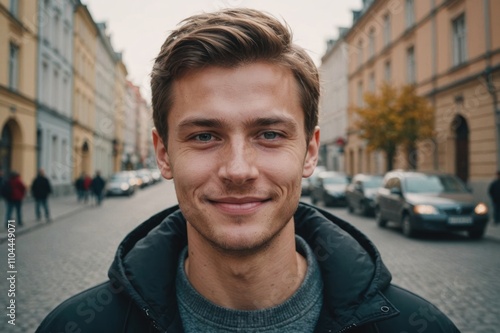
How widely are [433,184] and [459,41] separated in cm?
1171

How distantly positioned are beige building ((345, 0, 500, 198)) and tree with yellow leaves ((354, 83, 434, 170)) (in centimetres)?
97

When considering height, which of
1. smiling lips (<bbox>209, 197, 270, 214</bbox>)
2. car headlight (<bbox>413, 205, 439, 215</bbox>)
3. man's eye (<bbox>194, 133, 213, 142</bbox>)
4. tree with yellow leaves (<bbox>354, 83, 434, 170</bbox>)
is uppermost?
tree with yellow leaves (<bbox>354, 83, 434, 170</bbox>)

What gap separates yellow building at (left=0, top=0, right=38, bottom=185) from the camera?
21.2 m

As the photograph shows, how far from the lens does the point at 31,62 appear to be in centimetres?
2497

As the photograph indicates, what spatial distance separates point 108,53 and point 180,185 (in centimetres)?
5255

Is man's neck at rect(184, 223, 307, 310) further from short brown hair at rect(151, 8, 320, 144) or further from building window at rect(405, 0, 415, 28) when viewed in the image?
building window at rect(405, 0, 415, 28)

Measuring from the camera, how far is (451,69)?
21438 millimetres

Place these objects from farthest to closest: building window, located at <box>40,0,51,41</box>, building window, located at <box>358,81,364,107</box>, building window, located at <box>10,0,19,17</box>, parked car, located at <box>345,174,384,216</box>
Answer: building window, located at <box>358,81,364,107</box>
building window, located at <box>40,0,51,41</box>
building window, located at <box>10,0,19,17</box>
parked car, located at <box>345,174,384,216</box>

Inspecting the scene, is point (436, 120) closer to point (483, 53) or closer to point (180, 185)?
point (483, 53)

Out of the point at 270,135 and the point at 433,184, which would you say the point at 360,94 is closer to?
the point at 433,184

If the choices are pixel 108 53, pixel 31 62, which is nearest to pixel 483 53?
pixel 31 62

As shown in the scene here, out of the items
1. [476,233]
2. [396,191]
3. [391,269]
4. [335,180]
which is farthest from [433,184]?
[335,180]

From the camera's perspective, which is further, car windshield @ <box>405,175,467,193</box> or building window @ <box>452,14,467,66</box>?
building window @ <box>452,14,467,66</box>

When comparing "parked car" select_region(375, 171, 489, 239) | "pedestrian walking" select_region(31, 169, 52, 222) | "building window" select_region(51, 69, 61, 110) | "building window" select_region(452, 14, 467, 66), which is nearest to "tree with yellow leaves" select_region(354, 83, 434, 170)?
"building window" select_region(452, 14, 467, 66)
